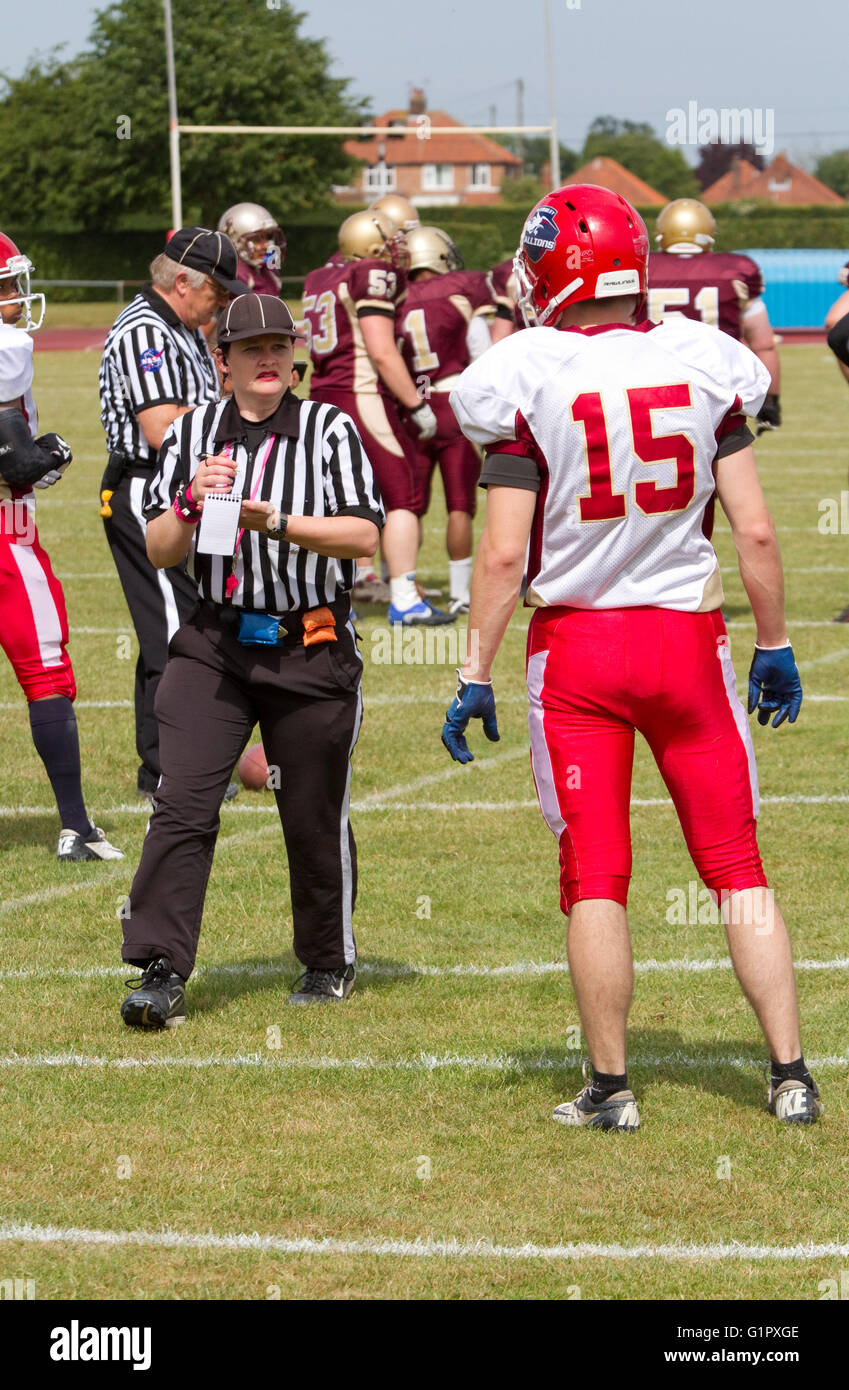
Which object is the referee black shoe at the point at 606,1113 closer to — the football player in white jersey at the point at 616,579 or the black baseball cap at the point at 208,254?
the football player in white jersey at the point at 616,579

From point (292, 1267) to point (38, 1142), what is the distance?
0.89 meters

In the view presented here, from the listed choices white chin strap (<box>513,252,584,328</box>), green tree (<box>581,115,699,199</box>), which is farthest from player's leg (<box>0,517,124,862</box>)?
green tree (<box>581,115,699,199</box>)

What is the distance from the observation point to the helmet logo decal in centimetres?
404

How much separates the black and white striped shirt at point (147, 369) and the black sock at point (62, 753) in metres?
1.02

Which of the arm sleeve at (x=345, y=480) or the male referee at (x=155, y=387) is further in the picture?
the male referee at (x=155, y=387)

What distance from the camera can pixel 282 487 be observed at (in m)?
4.97

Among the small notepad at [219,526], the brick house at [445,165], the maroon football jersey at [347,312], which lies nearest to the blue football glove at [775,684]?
the small notepad at [219,526]

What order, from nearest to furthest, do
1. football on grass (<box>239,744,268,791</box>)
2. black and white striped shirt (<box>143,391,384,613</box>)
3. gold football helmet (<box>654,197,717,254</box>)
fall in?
black and white striped shirt (<box>143,391,384,613</box>) → football on grass (<box>239,744,268,791</box>) → gold football helmet (<box>654,197,717,254</box>)

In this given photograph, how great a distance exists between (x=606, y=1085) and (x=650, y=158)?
353 ft

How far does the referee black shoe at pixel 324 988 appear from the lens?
517 cm

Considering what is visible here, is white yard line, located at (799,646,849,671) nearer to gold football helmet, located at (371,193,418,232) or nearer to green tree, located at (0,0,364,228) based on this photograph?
gold football helmet, located at (371,193,418,232)

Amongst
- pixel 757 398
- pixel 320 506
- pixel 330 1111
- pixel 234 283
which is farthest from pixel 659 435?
pixel 234 283

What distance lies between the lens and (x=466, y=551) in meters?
11.2

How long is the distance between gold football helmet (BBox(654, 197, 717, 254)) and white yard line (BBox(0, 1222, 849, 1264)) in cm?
826
